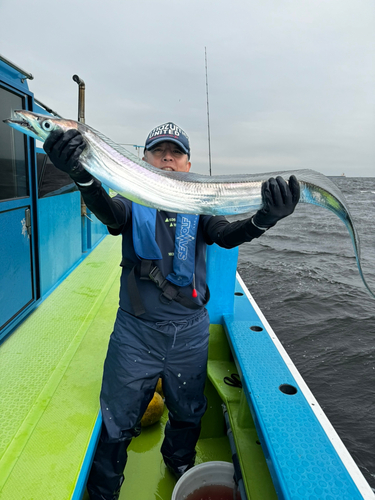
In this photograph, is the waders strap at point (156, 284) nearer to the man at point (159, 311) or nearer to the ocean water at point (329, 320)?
the man at point (159, 311)

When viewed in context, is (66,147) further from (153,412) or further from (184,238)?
(153,412)

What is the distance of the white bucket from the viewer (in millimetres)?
2682

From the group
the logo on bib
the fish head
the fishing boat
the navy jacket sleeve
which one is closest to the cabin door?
the fishing boat

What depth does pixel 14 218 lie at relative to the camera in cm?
356

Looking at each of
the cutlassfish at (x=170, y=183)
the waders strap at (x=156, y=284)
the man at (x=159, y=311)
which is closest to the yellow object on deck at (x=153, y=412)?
the man at (x=159, y=311)

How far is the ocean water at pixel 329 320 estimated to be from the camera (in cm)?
587

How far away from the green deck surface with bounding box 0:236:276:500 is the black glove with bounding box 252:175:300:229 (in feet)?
5.46

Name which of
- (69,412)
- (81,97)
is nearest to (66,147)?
(69,412)

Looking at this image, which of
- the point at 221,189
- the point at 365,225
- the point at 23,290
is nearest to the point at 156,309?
the point at 221,189

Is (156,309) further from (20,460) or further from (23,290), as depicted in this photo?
(23,290)

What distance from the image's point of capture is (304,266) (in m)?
13.8

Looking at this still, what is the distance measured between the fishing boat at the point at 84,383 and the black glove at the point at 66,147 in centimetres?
160

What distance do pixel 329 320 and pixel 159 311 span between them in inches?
303

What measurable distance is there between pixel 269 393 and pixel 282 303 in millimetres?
7786
